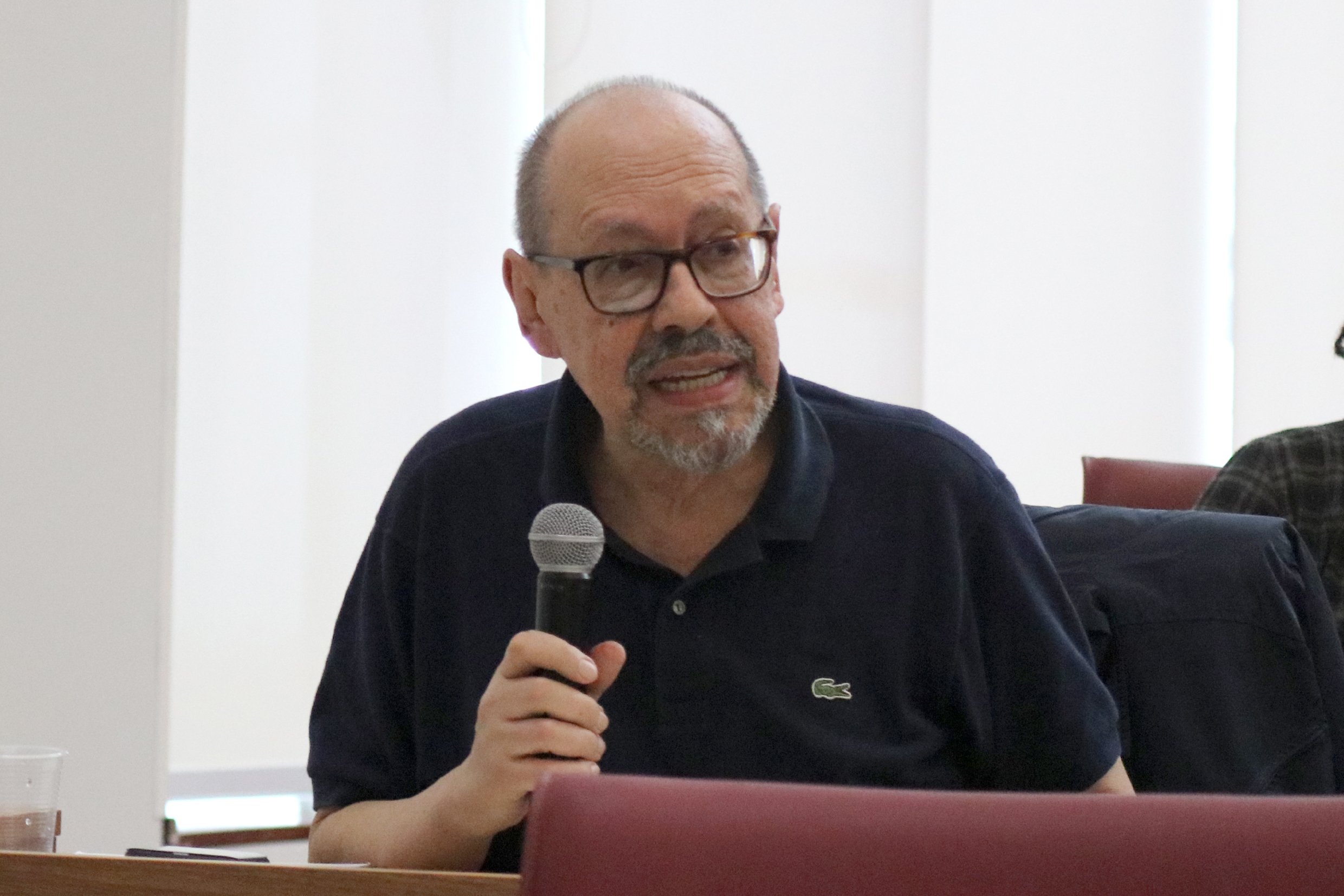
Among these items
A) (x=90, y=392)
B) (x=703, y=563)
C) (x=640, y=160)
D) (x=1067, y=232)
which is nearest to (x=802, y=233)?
(x=1067, y=232)

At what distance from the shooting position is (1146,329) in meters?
3.56

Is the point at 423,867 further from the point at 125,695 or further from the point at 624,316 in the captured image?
the point at 125,695

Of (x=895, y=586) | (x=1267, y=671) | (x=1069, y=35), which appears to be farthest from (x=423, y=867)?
(x=1069, y=35)

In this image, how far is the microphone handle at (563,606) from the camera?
3.44 ft

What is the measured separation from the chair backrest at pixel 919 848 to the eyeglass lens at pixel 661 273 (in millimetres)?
908

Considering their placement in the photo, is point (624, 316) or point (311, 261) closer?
point (624, 316)

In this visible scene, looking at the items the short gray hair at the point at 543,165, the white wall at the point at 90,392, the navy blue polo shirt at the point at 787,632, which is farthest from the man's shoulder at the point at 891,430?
the white wall at the point at 90,392

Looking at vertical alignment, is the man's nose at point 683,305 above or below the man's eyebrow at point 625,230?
below

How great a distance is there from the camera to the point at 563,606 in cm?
105

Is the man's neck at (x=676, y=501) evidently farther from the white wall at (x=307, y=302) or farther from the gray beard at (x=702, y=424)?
the white wall at (x=307, y=302)

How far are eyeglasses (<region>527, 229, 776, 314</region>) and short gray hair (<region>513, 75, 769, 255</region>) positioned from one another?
0.30 ft

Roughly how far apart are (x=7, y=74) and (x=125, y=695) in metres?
1.13

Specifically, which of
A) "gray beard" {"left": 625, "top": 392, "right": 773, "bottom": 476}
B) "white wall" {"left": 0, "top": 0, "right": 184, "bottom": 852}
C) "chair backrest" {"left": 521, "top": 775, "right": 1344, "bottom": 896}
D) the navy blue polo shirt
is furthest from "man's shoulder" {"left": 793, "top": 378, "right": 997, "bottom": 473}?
"white wall" {"left": 0, "top": 0, "right": 184, "bottom": 852}

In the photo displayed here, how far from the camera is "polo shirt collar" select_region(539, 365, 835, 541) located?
4.66 feet
